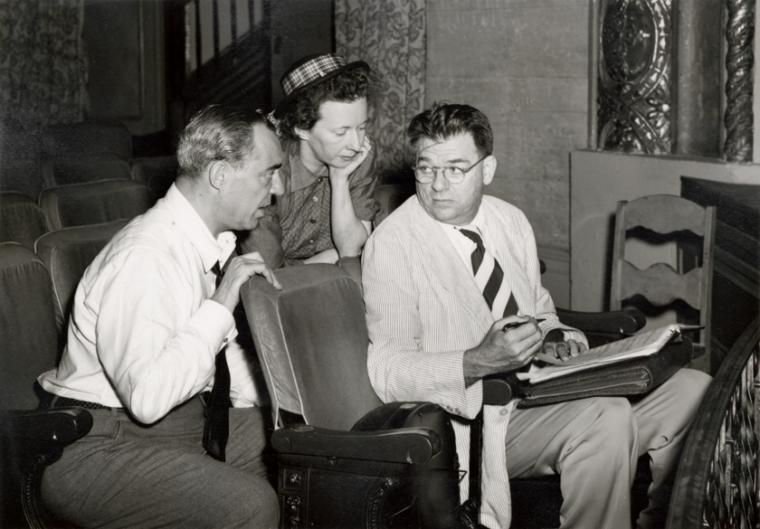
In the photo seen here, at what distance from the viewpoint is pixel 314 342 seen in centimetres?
229

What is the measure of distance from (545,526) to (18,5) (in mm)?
5255

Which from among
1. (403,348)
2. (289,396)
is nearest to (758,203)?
(403,348)

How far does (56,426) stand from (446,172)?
1.24 metres

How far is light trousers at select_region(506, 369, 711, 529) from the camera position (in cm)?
233

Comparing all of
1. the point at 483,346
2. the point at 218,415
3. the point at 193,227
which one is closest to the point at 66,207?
the point at 193,227

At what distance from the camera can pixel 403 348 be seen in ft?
7.87

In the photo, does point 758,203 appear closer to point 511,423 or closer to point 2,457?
point 511,423

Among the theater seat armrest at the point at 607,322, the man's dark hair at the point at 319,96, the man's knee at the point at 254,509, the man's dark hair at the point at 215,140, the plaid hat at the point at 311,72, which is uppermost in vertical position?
the plaid hat at the point at 311,72

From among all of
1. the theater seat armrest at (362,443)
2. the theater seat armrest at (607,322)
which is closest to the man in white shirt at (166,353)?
the theater seat armrest at (362,443)

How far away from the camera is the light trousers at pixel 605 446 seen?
7.64ft

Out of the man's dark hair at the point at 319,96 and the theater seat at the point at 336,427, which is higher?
the man's dark hair at the point at 319,96

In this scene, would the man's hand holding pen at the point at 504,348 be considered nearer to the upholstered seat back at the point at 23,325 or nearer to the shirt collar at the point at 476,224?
the shirt collar at the point at 476,224

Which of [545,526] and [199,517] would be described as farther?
[545,526]

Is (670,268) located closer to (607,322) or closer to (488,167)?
(607,322)
